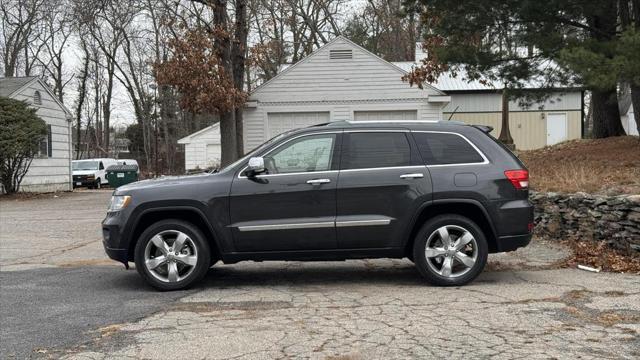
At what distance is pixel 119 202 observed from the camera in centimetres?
680

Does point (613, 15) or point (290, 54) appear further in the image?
point (290, 54)

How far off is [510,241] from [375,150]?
178cm

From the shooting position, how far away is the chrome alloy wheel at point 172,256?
263 inches

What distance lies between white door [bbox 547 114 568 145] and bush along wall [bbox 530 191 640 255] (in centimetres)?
2407

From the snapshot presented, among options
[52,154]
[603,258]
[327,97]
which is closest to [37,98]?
[52,154]

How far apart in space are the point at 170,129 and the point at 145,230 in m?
54.9

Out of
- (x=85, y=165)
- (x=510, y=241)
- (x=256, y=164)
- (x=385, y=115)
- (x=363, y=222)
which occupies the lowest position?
(x=510, y=241)

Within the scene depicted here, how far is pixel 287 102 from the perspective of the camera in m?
19.4

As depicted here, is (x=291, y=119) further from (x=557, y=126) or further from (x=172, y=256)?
(x=557, y=126)

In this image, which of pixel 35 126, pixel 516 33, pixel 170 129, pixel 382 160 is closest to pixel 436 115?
pixel 516 33

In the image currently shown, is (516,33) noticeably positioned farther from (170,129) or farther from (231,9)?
(170,129)

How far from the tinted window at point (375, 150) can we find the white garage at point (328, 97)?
12.5 metres

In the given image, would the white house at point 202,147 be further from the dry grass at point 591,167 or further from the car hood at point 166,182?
the car hood at point 166,182

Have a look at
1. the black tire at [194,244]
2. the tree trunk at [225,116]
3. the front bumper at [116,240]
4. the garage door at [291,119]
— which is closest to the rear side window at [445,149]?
the black tire at [194,244]
